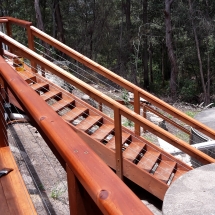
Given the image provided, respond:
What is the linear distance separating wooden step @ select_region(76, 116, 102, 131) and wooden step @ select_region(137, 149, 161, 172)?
0.90 m

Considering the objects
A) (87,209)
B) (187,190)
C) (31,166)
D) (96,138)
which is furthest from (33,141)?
(87,209)

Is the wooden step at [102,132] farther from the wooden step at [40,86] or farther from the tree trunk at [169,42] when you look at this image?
the tree trunk at [169,42]

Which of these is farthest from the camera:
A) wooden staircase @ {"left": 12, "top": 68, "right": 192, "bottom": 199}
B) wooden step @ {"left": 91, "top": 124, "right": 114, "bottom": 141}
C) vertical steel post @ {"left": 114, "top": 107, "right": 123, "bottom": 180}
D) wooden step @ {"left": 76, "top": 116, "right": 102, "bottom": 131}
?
wooden step @ {"left": 76, "top": 116, "right": 102, "bottom": 131}

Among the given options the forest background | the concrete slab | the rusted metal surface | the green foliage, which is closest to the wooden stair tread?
the rusted metal surface

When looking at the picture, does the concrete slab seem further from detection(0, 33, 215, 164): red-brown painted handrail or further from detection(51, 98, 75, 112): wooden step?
detection(51, 98, 75, 112): wooden step

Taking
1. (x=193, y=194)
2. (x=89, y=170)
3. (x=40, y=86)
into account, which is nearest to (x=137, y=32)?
(x=40, y=86)

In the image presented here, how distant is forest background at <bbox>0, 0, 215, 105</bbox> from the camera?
19297mm

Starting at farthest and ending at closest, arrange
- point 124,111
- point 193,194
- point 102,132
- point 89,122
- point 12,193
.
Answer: point 89,122 < point 102,132 < point 124,111 < point 193,194 < point 12,193

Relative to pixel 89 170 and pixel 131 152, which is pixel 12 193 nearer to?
pixel 89 170

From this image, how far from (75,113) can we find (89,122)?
1.05 feet

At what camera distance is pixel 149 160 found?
4.02 metres

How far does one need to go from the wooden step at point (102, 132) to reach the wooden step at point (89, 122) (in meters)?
0.12

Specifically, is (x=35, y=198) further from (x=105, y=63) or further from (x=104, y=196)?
(x=105, y=63)

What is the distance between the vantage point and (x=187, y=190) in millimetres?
2945
